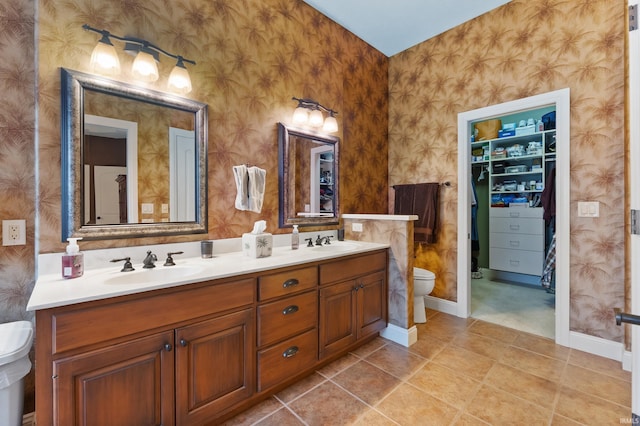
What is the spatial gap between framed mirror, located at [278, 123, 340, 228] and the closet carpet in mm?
1938

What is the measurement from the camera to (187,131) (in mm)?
1901

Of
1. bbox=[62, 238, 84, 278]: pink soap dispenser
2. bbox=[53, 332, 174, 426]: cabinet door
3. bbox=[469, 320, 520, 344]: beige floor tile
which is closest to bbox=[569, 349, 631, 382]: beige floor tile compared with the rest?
bbox=[469, 320, 520, 344]: beige floor tile

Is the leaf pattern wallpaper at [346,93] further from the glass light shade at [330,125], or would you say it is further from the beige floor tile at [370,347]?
the beige floor tile at [370,347]

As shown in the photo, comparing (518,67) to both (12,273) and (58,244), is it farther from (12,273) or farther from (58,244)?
(12,273)

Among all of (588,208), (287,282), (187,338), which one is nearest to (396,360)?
(287,282)

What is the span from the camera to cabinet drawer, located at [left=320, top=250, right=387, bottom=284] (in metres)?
1.96

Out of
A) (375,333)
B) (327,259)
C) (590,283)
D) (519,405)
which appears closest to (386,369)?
(375,333)

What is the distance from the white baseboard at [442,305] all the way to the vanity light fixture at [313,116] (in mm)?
2103

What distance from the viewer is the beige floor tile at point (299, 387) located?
5.75 ft

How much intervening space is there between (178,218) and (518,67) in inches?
123

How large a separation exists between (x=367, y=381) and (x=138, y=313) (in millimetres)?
1464

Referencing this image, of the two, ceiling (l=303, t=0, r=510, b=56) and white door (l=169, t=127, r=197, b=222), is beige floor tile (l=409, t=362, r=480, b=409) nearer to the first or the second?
white door (l=169, t=127, r=197, b=222)

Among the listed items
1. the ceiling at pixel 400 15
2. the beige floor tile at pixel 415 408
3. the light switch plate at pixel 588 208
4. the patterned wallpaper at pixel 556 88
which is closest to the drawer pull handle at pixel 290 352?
the beige floor tile at pixel 415 408

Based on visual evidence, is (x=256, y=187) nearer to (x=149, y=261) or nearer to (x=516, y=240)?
(x=149, y=261)
